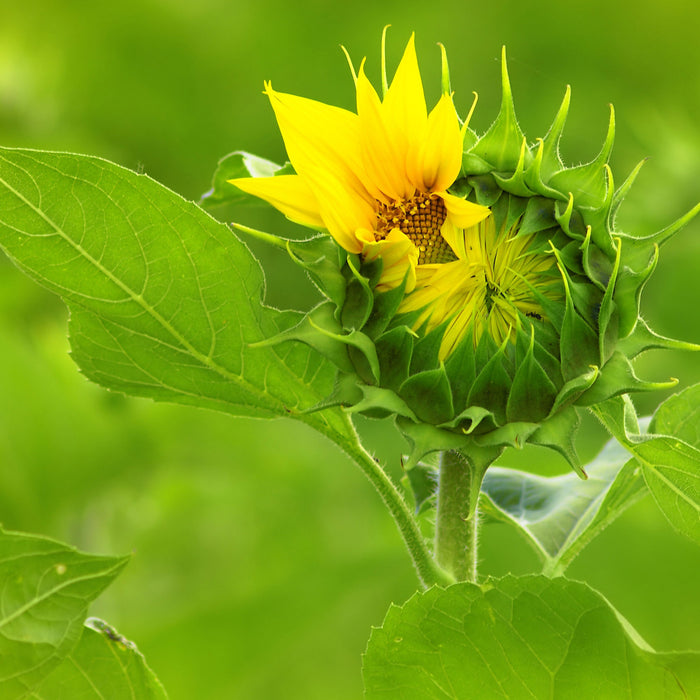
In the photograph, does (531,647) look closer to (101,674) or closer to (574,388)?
(574,388)

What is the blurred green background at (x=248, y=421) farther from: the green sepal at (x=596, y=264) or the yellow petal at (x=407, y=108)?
the yellow petal at (x=407, y=108)

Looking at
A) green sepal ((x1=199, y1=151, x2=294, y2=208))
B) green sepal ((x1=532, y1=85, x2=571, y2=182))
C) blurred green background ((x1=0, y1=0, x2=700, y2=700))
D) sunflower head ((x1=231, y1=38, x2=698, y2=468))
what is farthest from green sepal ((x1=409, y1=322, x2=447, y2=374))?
blurred green background ((x1=0, y1=0, x2=700, y2=700))

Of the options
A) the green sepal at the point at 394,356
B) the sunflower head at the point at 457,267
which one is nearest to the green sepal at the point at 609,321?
the sunflower head at the point at 457,267

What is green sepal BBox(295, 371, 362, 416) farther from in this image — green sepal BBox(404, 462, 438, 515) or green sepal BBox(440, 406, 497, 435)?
green sepal BBox(404, 462, 438, 515)

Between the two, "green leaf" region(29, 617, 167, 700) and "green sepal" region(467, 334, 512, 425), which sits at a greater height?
"green sepal" region(467, 334, 512, 425)

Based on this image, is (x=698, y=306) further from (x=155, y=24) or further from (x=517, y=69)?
(x=155, y=24)

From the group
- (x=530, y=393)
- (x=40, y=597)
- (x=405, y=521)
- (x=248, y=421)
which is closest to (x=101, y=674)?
(x=40, y=597)
